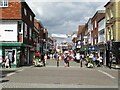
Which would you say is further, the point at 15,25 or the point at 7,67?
the point at 15,25

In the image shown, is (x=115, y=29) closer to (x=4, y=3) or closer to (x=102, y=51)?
(x=102, y=51)

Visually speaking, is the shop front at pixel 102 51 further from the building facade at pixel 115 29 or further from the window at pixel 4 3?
Answer: the window at pixel 4 3

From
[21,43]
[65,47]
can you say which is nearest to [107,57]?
[21,43]

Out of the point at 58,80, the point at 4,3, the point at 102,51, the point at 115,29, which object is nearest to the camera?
the point at 58,80

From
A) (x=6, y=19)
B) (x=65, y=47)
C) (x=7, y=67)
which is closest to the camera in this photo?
(x=7, y=67)

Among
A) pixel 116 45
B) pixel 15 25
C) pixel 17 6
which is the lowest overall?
pixel 116 45

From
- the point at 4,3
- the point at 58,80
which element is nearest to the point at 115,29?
the point at 4,3

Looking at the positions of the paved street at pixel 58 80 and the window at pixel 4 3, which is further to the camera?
the window at pixel 4 3

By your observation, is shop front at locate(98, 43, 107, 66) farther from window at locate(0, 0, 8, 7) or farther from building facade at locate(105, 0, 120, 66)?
window at locate(0, 0, 8, 7)

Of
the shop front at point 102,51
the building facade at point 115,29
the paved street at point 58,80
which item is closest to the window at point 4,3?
the building facade at point 115,29

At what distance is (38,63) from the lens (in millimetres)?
36875

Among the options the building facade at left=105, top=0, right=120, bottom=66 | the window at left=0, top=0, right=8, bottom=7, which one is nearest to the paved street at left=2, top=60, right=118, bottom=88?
the building facade at left=105, top=0, right=120, bottom=66

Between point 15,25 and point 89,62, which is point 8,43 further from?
point 89,62

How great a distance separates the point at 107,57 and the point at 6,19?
1527cm
